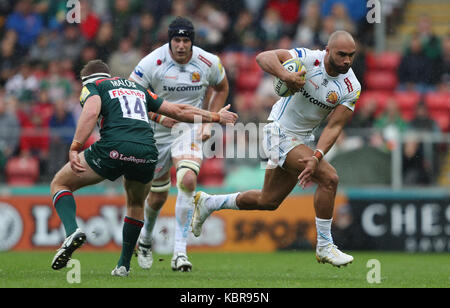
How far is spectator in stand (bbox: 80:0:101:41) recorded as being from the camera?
1928 centimetres

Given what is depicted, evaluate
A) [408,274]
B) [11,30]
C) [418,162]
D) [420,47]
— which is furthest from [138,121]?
[11,30]

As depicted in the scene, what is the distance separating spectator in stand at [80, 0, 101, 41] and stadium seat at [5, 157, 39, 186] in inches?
191

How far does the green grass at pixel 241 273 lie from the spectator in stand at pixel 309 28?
19.9ft

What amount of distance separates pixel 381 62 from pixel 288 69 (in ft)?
31.6

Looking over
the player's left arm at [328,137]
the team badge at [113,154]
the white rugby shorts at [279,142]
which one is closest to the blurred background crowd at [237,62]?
the white rugby shorts at [279,142]

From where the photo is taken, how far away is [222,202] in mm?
10164

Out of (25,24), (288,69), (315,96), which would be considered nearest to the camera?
(288,69)

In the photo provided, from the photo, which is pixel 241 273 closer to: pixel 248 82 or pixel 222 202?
pixel 222 202

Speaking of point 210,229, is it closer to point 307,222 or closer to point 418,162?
point 307,222

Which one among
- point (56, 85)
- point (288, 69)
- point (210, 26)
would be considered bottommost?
point (288, 69)

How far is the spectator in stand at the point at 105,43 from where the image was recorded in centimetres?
1848

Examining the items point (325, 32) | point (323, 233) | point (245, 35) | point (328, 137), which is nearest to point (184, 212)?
point (323, 233)

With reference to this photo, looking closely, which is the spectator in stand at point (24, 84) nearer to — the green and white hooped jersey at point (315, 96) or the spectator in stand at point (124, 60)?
the spectator in stand at point (124, 60)

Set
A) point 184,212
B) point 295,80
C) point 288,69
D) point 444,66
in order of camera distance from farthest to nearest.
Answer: point 444,66 < point 184,212 < point 288,69 < point 295,80
